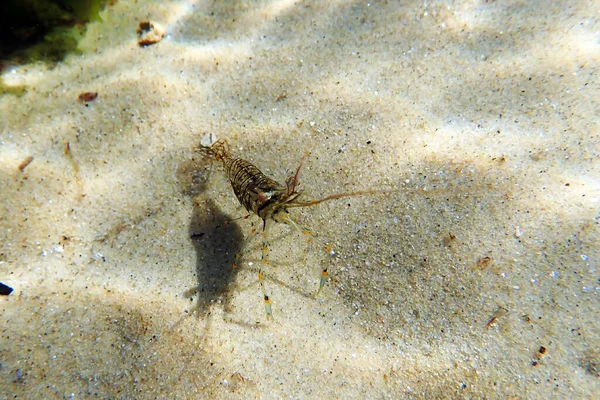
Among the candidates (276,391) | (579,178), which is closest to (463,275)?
(579,178)

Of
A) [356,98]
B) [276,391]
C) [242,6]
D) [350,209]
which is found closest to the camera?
[276,391]

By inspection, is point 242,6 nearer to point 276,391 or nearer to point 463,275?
point 463,275

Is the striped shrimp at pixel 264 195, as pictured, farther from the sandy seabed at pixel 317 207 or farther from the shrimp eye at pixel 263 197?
the sandy seabed at pixel 317 207

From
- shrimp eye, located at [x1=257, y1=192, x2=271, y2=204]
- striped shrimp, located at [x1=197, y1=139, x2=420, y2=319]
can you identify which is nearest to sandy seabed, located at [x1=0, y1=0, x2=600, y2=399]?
striped shrimp, located at [x1=197, y1=139, x2=420, y2=319]

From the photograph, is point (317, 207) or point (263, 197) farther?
point (317, 207)

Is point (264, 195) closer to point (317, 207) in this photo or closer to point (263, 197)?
point (263, 197)

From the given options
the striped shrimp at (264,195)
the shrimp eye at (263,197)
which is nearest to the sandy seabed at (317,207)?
the striped shrimp at (264,195)

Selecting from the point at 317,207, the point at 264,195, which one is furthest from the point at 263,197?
the point at 317,207
